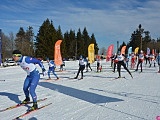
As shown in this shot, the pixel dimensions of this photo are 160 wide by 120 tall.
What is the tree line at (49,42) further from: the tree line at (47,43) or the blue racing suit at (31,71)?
the blue racing suit at (31,71)

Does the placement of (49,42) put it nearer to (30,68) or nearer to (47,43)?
(47,43)

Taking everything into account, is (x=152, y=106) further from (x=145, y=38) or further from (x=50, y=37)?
(x=145, y=38)

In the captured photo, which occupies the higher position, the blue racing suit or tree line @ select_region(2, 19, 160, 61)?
tree line @ select_region(2, 19, 160, 61)

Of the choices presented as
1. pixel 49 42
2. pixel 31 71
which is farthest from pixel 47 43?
pixel 31 71

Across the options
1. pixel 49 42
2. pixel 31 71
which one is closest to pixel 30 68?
pixel 31 71

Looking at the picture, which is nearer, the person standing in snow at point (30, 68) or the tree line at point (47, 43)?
the person standing in snow at point (30, 68)

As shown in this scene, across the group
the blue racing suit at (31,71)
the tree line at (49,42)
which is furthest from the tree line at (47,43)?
the blue racing suit at (31,71)

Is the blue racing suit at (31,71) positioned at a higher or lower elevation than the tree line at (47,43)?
lower

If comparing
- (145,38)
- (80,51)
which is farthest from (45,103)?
(145,38)

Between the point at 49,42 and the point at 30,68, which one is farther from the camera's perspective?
the point at 49,42

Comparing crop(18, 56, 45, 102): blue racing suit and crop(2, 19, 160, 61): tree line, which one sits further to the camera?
crop(2, 19, 160, 61): tree line

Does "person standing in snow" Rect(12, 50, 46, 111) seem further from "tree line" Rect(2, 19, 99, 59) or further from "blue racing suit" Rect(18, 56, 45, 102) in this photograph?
"tree line" Rect(2, 19, 99, 59)

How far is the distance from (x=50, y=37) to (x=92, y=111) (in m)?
58.0

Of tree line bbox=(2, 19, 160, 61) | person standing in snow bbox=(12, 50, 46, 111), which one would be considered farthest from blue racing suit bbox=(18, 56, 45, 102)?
tree line bbox=(2, 19, 160, 61)
